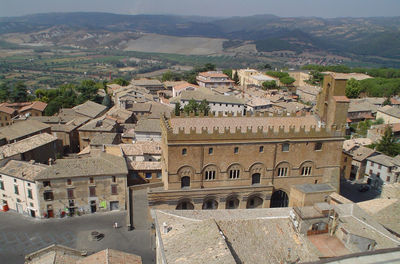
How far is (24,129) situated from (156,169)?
28164mm

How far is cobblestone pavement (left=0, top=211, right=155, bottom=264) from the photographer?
121ft

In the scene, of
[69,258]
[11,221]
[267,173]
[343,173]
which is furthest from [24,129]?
[343,173]

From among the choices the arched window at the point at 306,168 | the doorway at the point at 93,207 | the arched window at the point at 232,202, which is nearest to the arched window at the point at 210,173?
the arched window at the point at 232,202

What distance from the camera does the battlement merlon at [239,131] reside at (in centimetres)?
3812

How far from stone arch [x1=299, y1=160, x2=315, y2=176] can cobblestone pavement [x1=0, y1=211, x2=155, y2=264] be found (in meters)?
19.9

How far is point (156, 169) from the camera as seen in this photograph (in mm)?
48969

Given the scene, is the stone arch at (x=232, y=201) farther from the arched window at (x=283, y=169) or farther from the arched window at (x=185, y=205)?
the arched window at (x=283, y=169)

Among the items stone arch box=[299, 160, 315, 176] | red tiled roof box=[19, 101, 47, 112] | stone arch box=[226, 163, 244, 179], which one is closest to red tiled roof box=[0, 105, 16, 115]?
red tiled roof box=[19, 101, 47, 112]

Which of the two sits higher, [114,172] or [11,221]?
[114,172]

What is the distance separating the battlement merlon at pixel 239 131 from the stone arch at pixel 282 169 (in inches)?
130

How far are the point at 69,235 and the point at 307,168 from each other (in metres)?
29.9

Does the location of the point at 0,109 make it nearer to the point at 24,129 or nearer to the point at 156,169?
the point at 24,129

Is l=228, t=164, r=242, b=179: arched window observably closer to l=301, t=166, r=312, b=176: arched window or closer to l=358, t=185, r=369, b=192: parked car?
l=301, t=166, r=312, b=176: arched window

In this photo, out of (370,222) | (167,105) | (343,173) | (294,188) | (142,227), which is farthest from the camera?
(167,105)
